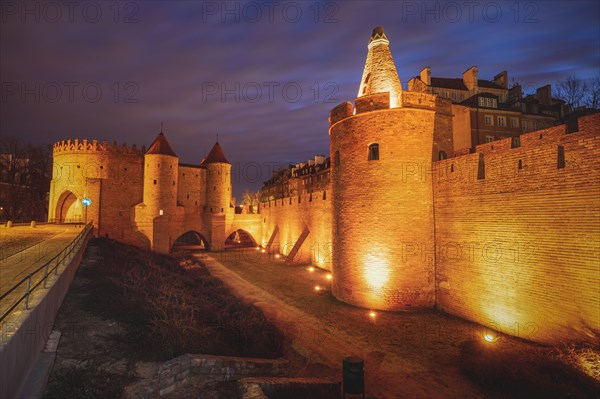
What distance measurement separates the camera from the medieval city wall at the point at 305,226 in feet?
76.7

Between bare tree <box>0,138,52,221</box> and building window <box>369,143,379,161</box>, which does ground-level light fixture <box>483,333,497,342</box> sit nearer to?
building window <box>369,143,379,161</box>

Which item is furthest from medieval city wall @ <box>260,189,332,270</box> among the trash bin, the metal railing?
the trash bin

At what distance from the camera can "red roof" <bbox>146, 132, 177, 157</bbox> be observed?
31856 millimetres

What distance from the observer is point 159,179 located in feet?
104

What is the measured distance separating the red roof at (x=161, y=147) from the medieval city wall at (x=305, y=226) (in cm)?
1153

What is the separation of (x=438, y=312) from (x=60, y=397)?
12.8m

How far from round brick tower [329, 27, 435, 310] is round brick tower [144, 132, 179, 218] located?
22569 millimetres

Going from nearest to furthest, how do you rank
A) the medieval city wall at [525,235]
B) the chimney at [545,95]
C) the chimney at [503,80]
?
1. the medieval city wall at [525,235]
2. the chimney at [545,95]
3. the chimney at [503,80]

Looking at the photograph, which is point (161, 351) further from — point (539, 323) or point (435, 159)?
point (435, 159)

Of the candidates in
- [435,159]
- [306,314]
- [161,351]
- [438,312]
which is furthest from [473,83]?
[161,351]

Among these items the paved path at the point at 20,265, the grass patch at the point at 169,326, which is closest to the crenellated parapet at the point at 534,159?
the grass patch at the point at 169,326

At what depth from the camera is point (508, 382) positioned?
25.3ft

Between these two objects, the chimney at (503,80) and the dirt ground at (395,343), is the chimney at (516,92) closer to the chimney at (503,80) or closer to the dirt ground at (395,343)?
the chimney at (503,80)

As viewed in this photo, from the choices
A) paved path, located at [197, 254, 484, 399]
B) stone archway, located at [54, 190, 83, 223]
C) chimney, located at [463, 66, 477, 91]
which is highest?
chimney, located at [463, 66, 477, 91]
